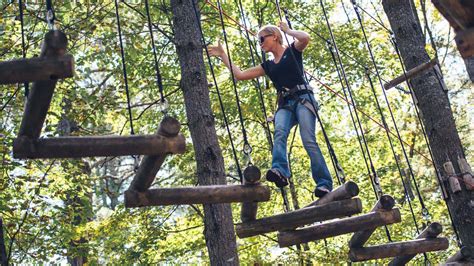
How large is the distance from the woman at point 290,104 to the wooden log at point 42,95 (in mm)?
1917

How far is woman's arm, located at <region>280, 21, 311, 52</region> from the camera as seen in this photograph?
16.9 ft

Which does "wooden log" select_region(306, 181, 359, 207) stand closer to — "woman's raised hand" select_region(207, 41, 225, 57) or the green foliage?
"woman's raised hand" select_region(207, 41, 225, 57)

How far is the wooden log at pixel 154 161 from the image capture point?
148 inches

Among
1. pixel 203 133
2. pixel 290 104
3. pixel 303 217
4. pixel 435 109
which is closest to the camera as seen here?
pixel 303 217

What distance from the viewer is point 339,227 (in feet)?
17.1

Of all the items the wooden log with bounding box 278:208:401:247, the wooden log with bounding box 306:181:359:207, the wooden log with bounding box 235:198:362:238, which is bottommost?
the wooden log with bounding box 278:208:401:247

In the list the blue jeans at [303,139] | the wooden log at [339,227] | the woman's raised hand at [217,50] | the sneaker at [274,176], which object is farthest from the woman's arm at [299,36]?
the wooden log at [339,227]

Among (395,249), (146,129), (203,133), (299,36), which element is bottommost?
(395,249)

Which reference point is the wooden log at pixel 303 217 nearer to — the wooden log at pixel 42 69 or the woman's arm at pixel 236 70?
the woman's arm at pixel 236 70

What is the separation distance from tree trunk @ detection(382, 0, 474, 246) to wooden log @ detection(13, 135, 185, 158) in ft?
13.5

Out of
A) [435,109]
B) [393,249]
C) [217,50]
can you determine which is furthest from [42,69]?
[435,109]

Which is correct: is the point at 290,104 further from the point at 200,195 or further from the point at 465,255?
the point at 465,255

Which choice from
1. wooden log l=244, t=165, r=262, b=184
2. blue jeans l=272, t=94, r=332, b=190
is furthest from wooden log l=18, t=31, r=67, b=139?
blue jeans l=272, t=94, r=332, b=190

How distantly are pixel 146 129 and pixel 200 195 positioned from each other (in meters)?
8.40
